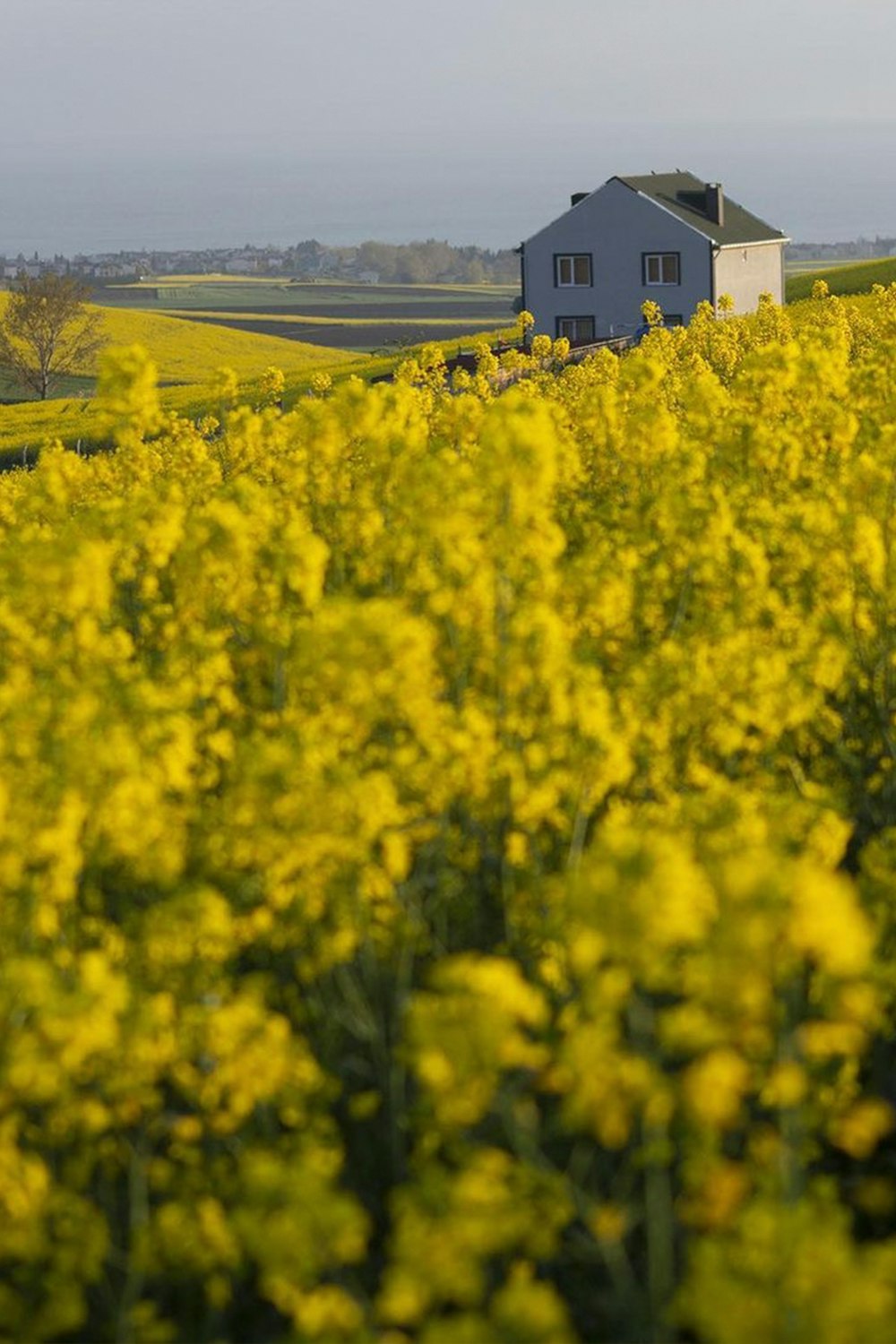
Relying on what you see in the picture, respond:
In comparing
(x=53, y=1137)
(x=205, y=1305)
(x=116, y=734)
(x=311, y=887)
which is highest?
(x=116, y=734)

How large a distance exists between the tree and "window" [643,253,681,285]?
119 ft

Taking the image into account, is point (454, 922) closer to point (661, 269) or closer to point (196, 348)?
point (661, 269)

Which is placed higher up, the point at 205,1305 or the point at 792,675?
the point at 792,675

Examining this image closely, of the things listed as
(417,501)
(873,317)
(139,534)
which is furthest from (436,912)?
(873,317)

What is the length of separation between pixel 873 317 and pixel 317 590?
3503 cm

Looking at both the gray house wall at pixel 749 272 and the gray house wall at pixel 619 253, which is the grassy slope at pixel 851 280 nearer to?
the gray house wall at pixel 749 272

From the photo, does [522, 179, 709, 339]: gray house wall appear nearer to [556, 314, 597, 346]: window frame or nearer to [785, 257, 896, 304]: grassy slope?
[556, 314, 597, 346]: window frame

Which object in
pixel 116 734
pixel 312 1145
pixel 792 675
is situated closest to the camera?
pixel 312 1145

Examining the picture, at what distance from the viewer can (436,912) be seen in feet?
26.3

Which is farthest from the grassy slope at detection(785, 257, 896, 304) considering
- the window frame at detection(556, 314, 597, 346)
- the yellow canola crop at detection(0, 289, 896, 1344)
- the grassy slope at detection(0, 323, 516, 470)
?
the yellow canola crop at detection(0, 289, 896, 1344)

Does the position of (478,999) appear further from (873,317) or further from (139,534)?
(873,317)

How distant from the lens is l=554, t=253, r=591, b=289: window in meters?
68.1

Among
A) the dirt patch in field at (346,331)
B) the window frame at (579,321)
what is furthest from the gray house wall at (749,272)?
the dirt patch in field at (346,331)

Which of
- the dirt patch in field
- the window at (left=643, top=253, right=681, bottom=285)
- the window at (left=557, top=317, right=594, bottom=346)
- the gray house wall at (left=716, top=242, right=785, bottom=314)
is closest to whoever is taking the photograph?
the window at (left=643, top=253, right=681, bottom=285)
